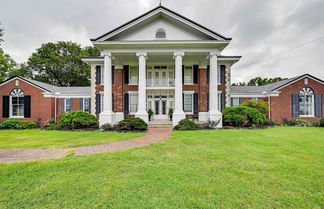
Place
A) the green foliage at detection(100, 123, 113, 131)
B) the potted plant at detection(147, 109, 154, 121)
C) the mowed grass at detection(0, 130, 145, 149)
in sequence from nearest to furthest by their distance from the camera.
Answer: the mowed grass at detection(0, 130, 145, 149)
the green foliage at detection(100, 123, 113, 131)
the potted plant at detection(147, 109, 154, 121)

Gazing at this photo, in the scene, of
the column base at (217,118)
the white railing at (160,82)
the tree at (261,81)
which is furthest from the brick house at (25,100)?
the tree at (261,81)

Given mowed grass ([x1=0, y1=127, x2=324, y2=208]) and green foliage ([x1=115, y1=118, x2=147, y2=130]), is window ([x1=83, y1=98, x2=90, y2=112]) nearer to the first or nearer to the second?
green foliage ([x1=115, y1=118, x2=147, y2=130])

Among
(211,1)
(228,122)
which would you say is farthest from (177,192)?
(211,1)

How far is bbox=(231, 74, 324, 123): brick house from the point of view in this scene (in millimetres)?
15312

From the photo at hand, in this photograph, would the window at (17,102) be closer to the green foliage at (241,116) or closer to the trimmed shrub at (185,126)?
the trimmed shrub at (185,126)

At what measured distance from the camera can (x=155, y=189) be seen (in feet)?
8.91

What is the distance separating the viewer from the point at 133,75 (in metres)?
15.3

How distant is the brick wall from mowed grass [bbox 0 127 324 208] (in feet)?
42.9

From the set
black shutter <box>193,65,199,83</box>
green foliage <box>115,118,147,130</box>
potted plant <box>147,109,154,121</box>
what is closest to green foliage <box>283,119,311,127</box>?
black shutter <box>193,65,199,83</box>

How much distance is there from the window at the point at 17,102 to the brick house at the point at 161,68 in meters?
7.82

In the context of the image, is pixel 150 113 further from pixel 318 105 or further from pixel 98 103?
pixel 318 105

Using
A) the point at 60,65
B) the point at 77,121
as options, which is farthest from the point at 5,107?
the point at 60,65

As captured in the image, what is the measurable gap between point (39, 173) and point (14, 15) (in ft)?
71.3

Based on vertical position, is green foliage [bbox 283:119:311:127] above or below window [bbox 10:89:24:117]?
below
